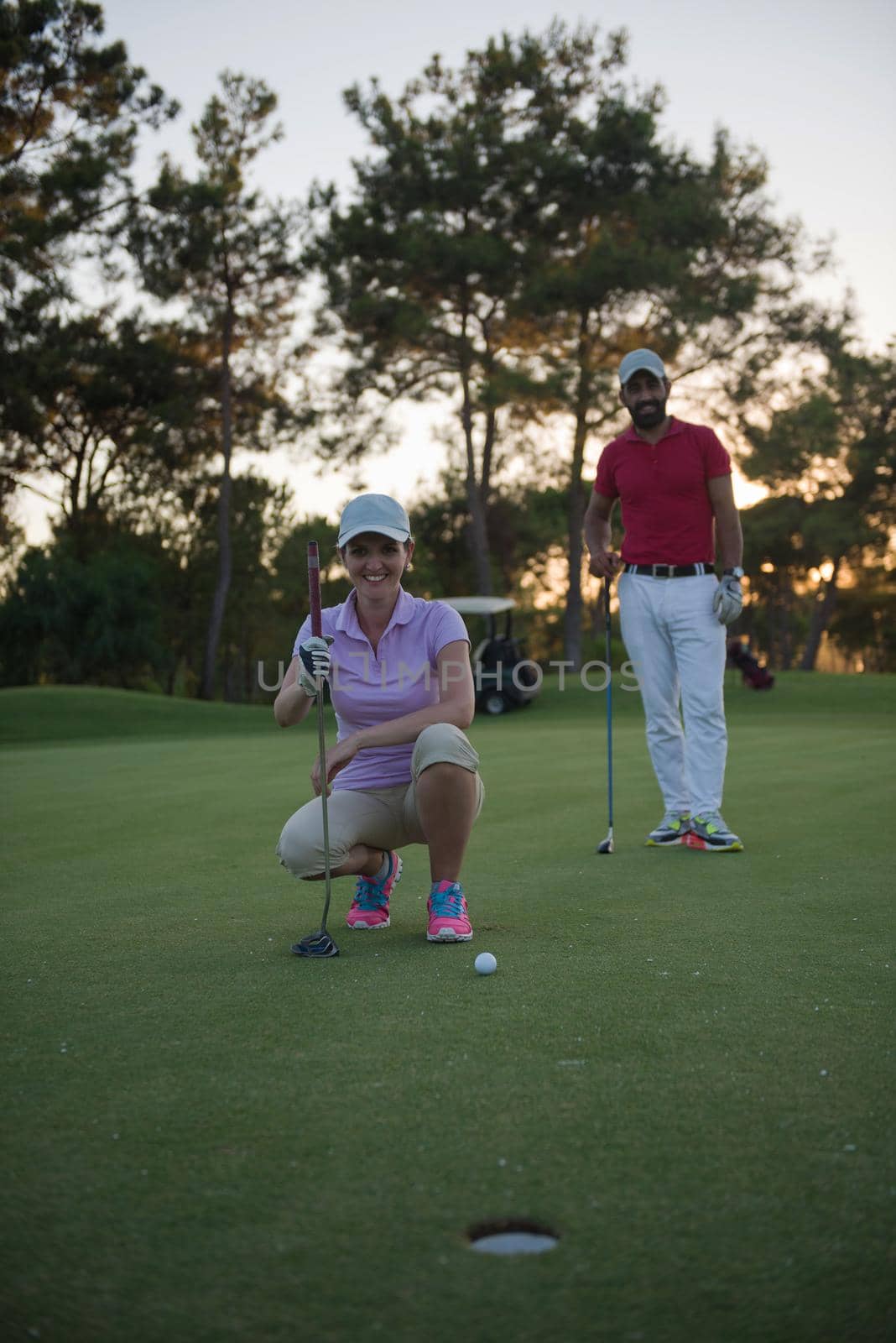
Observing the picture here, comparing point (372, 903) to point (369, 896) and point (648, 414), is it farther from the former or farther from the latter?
point (648, 414)

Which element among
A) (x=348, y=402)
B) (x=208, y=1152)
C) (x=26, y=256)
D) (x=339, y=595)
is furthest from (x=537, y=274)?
(x=208, y=1152)

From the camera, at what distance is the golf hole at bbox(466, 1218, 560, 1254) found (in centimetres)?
168

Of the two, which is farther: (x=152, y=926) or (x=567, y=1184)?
(x=152, y=926)

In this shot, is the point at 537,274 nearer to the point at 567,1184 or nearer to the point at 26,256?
the point at 26,256

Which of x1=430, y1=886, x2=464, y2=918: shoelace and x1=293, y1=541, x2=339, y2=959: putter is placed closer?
x1=293, y1=541, x2=339, y2=959: putter

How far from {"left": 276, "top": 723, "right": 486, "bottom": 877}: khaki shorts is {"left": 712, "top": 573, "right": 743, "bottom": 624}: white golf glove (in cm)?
210

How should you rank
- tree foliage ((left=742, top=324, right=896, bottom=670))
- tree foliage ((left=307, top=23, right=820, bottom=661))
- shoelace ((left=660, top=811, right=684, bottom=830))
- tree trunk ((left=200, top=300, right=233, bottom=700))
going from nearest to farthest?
shoelace ((left=660, top=811, right=684, bottom=830))
tree foliage ((left=307, top=23, right=820, bottom=661))
tree trunk ((left=200, top=300, right=233, bottom=700))
tree foliage ((left=742, top=324, right=896, bottom=670))

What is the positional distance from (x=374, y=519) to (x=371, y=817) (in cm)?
94

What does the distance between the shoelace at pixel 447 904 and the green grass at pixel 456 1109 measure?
129mm

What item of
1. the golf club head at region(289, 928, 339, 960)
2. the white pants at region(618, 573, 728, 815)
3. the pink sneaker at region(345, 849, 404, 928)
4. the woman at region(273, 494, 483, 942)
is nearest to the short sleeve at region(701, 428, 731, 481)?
the white pants at region(618, 573, 728, 815)

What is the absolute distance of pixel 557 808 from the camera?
742 centimetres

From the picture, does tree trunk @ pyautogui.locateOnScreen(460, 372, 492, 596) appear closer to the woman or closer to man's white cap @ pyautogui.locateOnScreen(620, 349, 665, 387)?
man's white cap @ pyautogui.locateOnScreen(620, 349, 665, 387)

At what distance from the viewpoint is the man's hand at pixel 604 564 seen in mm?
5926

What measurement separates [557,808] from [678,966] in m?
4.16
